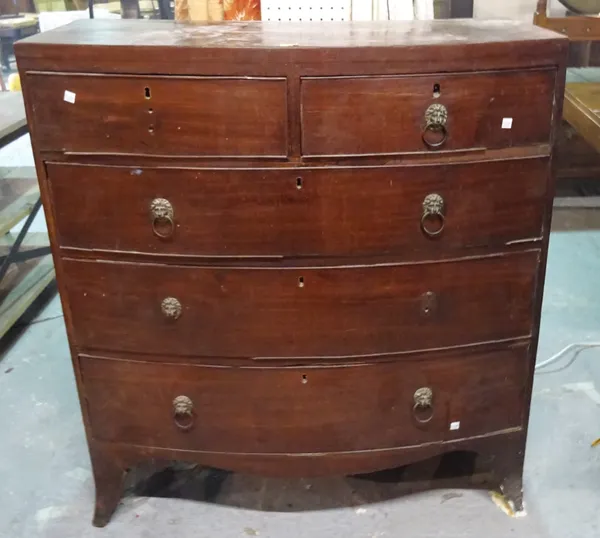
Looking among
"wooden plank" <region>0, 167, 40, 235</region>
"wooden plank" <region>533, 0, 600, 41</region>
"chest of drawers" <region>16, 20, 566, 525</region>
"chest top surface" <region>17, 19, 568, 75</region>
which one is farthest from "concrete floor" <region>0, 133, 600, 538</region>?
"wooden plank" <region>533, 0, 600, 41</region>

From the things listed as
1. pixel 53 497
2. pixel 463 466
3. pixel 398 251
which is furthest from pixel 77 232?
pixel 463 466

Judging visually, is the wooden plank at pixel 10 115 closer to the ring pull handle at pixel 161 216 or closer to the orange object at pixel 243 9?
the orange object at pixel 243 9

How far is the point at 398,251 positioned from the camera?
1265 mm

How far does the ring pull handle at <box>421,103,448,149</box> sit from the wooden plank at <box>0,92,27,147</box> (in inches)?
56.3

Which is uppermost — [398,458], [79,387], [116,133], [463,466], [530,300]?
[116,133]

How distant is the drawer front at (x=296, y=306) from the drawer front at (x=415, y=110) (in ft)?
0.77

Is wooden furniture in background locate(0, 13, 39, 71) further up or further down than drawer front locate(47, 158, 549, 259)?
further up

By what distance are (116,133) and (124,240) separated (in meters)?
0.20

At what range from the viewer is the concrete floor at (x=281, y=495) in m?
1.52

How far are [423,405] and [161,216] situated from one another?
0.65 meters

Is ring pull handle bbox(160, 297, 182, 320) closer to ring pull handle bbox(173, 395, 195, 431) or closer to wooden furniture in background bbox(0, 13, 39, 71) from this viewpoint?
ring pull handle bbox(173, 395, 195, 431)

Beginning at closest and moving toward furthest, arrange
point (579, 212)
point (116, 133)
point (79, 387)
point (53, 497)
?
point (116, 133) → point (79, 387) → point (53, 497) → point (579, 212)

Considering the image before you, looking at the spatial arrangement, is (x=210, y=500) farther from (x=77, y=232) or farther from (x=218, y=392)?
(x=77, y=232)

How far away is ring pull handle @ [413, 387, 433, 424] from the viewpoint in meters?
1.39
